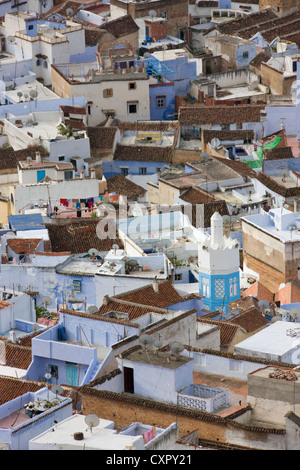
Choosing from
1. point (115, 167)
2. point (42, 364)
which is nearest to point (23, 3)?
point (115, 167)

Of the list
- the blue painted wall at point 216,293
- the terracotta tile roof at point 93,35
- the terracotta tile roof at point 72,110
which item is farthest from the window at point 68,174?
the terracotta tile roof at point 93,35

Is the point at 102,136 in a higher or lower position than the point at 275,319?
higher

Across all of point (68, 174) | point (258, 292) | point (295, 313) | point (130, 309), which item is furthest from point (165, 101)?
point (130, 309)

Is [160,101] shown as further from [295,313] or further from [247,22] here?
[295,313]

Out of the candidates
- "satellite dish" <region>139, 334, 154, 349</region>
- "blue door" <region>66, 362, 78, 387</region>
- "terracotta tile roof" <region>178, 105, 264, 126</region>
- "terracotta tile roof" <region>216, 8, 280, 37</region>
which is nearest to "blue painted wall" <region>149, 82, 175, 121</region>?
"terracotta tile roof" <region>178, 105, 264, 126</region>

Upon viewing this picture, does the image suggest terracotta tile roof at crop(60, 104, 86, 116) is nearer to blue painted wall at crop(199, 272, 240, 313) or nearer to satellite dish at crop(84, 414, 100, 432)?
blue painted wall at crop(199, 272, 240, 313)

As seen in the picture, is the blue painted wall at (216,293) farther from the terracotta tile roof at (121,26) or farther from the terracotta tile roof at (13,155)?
the terracotta tile roof at (121,26)

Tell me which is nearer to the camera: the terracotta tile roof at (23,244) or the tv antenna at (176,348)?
the tv antenna at (176,348)
